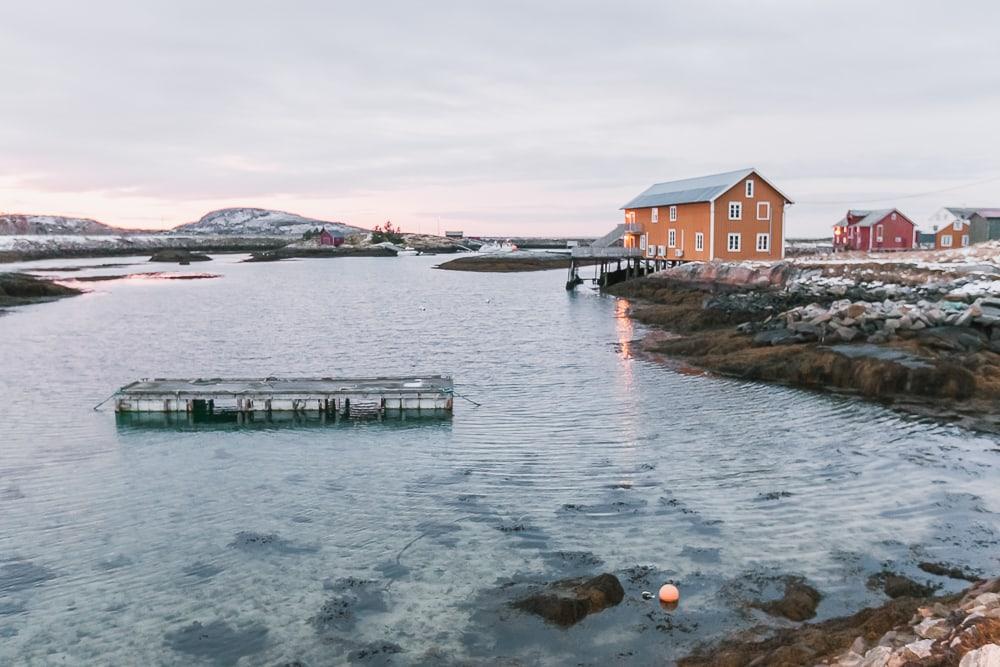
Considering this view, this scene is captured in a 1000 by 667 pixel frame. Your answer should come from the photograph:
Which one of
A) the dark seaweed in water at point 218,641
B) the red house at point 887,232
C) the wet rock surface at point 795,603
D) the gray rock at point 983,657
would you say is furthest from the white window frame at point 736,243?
the gray rock at point 983,657

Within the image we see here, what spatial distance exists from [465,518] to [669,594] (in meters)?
4.65

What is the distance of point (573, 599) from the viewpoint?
35.2ft

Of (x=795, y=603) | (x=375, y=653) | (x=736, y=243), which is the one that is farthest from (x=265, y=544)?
(x=736, y=243)

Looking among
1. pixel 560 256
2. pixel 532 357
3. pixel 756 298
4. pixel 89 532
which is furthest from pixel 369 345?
pixel 560 256

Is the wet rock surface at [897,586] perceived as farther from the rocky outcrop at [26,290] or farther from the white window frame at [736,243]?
the rocky outcrop at [26,290]

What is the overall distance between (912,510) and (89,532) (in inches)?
619

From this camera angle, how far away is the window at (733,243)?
55188 mm

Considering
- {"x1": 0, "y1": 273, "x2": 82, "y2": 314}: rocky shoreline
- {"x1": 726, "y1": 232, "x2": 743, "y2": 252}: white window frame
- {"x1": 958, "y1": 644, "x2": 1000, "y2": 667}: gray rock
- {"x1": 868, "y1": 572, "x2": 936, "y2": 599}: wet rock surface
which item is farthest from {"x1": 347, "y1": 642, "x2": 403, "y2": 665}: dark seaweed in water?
{"x1": 0, "y1": 273, "x2": 82, "y2": 314}: rocky shoreline

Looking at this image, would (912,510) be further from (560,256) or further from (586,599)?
(560,256)

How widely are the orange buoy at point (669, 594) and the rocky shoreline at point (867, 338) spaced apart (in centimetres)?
1333

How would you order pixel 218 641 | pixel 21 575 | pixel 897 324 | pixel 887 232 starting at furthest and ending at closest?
pixel 887 232 → pixel 897 324 → pixel 21 575 → pixel 218 641

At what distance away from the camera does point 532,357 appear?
33656mm

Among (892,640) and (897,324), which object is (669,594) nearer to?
(892,640)

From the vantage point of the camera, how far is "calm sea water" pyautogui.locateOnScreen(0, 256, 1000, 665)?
1027cm
